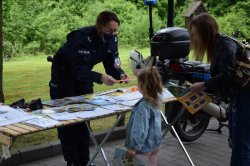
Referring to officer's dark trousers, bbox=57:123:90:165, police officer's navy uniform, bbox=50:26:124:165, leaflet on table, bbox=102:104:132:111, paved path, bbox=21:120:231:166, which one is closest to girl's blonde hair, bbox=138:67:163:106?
leaflet on table, bbox=102:104:132:111

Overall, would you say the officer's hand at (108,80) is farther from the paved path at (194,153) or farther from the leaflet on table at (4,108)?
the paved path at (194,153)

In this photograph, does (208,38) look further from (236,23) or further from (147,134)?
(236,23)

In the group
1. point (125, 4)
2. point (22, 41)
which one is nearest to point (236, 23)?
point (125, 4)

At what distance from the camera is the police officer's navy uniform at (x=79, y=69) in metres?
3.60

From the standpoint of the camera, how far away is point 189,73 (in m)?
4.53

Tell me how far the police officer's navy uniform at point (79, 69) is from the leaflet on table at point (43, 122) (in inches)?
27.1

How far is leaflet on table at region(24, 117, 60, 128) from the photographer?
9.22 ft

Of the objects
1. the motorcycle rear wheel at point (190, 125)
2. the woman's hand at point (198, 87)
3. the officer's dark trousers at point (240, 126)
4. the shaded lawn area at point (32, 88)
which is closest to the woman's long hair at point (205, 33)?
the woman's hand at point (198, 87)

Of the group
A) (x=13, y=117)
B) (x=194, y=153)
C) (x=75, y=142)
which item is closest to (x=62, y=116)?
(x=13, y=117)

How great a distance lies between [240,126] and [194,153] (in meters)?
1.77

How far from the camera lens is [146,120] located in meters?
2.92

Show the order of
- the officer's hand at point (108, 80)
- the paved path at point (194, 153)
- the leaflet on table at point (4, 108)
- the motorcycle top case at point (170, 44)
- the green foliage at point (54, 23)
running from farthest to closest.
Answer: the green foliage at point (54, 23) < the paved path at point (194, 153) < the motorcycle top case at point (170, 44) < the officer's hand at point (108, 80) < the leaflet on table at point (4, 108)

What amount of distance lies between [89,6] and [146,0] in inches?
562

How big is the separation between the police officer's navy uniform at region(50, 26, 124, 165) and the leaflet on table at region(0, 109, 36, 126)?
25.3 inches
